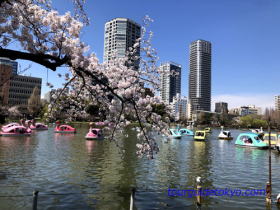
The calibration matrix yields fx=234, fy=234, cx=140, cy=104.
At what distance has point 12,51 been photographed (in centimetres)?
732

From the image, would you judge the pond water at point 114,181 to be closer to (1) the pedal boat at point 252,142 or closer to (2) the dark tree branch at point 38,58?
(2) the dark tree branch at point 38,58

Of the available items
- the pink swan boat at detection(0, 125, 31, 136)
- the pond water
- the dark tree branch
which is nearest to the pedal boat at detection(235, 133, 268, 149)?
the pond water

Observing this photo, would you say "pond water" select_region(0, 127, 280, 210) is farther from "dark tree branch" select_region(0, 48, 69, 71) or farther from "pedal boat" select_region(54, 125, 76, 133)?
"pedal boat" select_region(54, 125, 76, 133)

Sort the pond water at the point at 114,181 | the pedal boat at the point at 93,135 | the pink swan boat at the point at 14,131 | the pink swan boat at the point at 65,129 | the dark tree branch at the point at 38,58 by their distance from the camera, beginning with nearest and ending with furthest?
1. the dark tree branch at the point at 38,58
2. the pond water at the point at 114,181
3. the pedal boat at the point at 93,135
4. the pink swan boat at the point at 14,131
5. the pink swan boat at the point at 65,129

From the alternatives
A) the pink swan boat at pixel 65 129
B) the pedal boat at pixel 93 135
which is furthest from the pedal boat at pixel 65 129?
the pedal boat at pixel 93 135

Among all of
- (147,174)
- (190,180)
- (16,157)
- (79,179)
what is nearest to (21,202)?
(79,179)

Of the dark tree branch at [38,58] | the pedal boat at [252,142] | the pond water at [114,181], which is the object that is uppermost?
the dark tree branch at [38,58]

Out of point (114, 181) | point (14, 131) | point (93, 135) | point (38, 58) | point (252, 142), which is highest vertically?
point (38, 58)

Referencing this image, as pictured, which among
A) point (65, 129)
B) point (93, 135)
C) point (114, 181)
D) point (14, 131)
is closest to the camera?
point (114, 181)

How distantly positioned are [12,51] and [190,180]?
1206cm

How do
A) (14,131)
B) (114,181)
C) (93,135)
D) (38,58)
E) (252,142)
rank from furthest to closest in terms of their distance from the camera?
(14,131) → (93,135) → (252,142) → (114,181) → (38,58)

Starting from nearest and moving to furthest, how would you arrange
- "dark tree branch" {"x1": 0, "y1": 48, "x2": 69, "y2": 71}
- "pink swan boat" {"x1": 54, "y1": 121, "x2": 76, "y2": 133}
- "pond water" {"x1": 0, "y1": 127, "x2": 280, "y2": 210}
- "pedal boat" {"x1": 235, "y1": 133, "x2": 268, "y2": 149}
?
→ 1. "dark tree branch" {"x1": 0, "y1": 48, "x2": 69, "y2": 71}
2. "pond water" {"x1": 0, "y1": 127, "x2": 280, "y2": 210}
3. "pedal boat" {"x1": 235, "y1": 133, "x2": 268, "y2": 149}
4. "pink swan boat" {"x1": 54, "y1": 121, "x2": 76, "y2": 133}

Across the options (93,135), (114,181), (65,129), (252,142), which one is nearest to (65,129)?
(65,129)

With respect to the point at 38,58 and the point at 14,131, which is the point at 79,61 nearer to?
the point at 38,58
